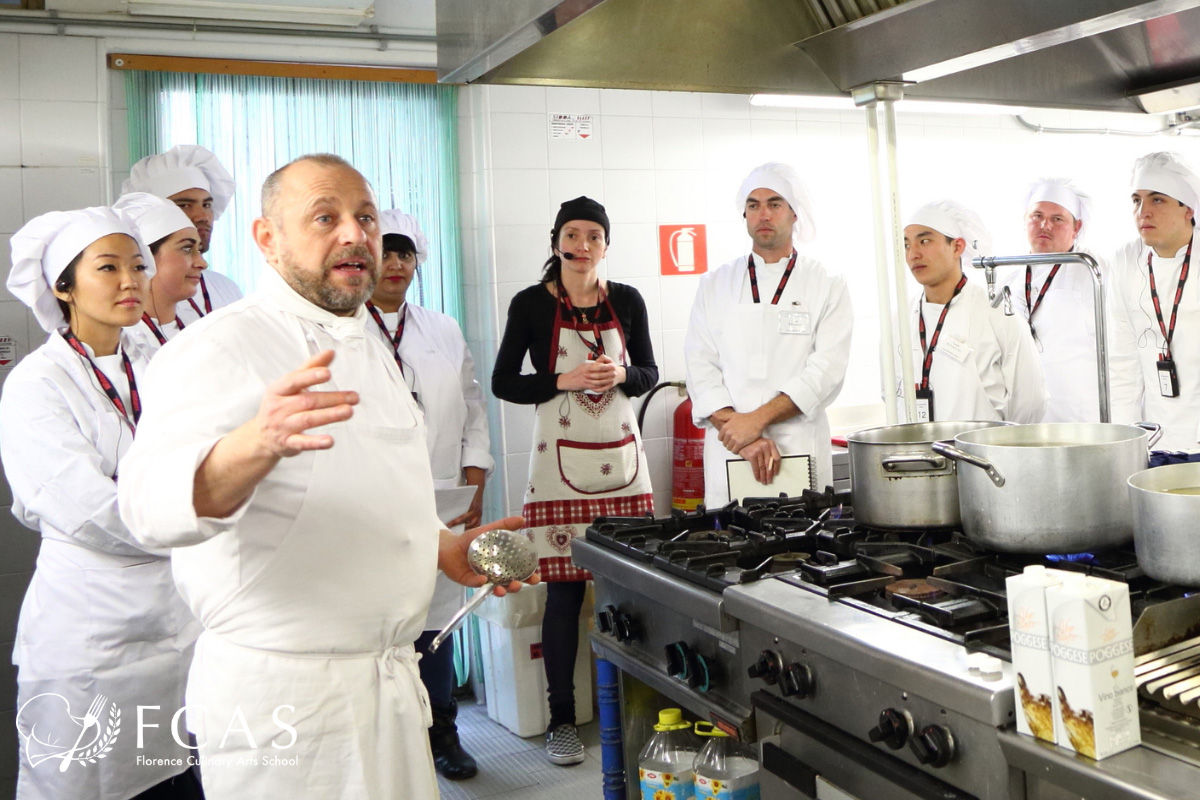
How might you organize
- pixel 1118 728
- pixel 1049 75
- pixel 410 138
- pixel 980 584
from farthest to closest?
pixel 410 138
pixel 1049 75
pixel 980 584
pixel 1118 728

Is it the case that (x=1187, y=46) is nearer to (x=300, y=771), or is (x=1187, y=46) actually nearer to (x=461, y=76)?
(x=461, y=76)

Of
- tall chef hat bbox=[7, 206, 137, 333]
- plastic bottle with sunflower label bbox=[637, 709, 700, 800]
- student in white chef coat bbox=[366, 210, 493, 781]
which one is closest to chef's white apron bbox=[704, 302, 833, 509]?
student in white chef coat bbox=[366, 210, 493, 781]

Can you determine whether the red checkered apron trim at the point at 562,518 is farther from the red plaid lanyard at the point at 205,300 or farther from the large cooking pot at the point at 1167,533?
the large cooking pot at the point at 1167,533

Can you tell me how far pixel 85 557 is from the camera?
2508 millimetres

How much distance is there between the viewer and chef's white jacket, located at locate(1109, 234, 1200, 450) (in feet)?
11.7

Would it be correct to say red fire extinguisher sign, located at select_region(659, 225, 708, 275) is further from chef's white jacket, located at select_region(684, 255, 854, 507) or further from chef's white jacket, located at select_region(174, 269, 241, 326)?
chef's white jacket, located at select_region(174, 269, 241, 326)

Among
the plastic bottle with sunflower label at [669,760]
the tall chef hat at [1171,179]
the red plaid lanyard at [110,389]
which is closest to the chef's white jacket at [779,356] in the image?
the tall chef hat at [1171,179]

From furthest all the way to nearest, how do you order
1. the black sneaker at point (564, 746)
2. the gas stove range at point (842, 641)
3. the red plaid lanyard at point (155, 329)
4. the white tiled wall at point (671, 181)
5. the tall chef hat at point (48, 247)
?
the white tiled wall at point (671, 181) < the black sneaker at point (564, 746) < the red plaid lanyard at point (155, 329) < the tall chef hat at point (48, 247) < the gas stove range at point (842, 641)

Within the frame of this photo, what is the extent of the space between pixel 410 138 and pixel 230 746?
302cm

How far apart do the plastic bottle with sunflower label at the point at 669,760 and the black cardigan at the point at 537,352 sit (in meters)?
1.60

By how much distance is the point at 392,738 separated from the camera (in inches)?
70.2

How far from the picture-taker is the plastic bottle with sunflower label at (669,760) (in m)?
2.12

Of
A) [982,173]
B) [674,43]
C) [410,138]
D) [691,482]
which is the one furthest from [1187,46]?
[982,173]

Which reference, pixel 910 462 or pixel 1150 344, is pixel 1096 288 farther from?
pixel 1150 344
